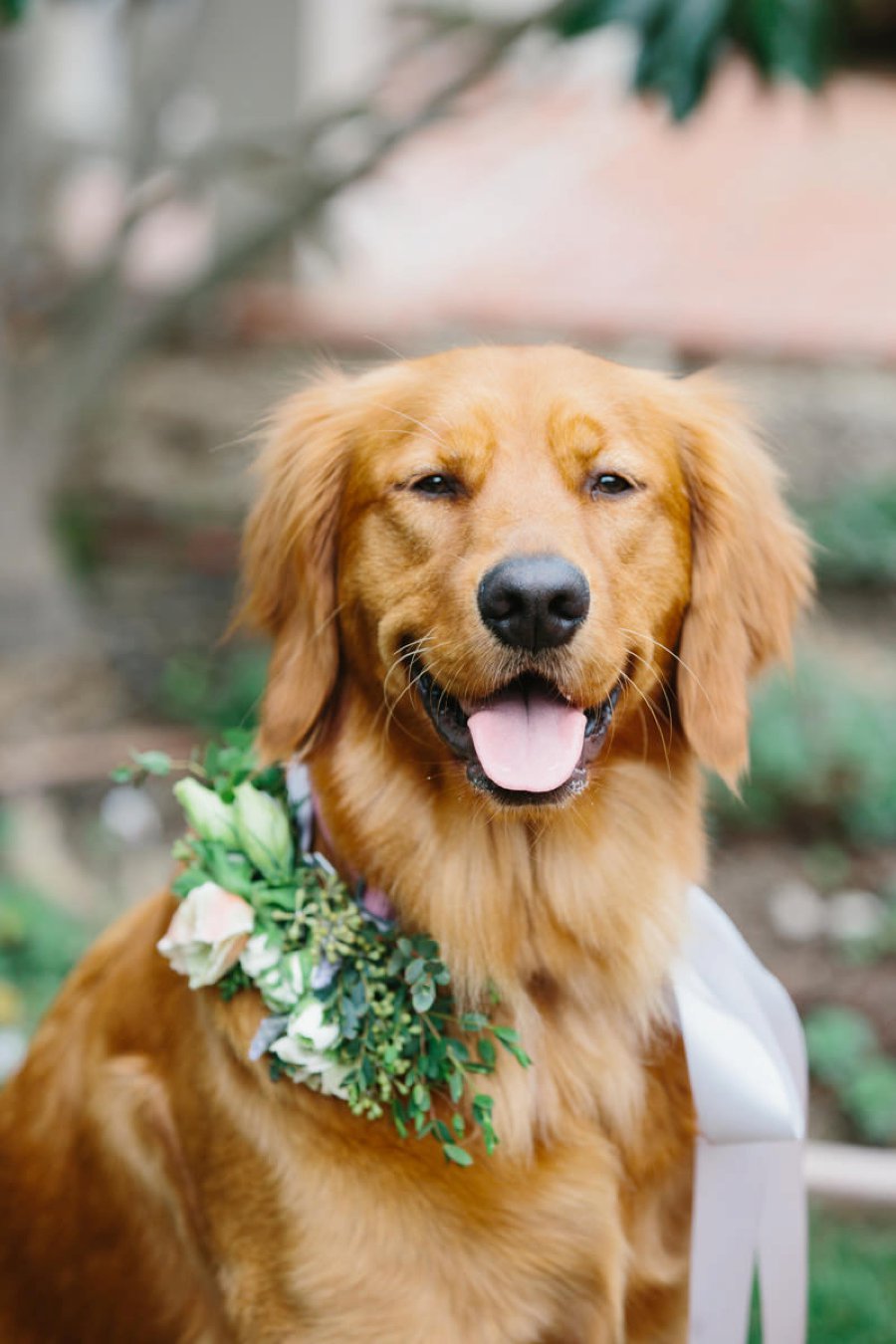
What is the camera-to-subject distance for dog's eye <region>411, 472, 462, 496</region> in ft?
7.38

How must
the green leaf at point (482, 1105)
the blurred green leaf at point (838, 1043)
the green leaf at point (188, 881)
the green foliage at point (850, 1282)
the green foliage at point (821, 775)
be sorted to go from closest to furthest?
the green leaf at point (482, 1105), the green leaf at point (188, 881), the green foliage at point (850, 1282), the blurred green leaf at point (838, 1043), the green foliage at point (821, 775)

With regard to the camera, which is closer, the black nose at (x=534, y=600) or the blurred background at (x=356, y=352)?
the black nose at (x=534, y=600)

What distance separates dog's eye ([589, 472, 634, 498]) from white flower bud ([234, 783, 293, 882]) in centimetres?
74

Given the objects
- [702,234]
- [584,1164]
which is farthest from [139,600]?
[584,1164]

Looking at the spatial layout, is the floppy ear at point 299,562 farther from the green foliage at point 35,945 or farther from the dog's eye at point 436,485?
the green foliage at point 35,945

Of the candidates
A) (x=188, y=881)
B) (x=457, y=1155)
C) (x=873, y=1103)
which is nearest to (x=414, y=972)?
(x=457, y=1155)

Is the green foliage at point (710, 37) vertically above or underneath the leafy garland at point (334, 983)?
above

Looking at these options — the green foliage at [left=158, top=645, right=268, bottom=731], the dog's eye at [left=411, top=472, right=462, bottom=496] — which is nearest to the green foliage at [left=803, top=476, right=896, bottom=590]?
the green foliage at [left=158, top=645, right=268, bottom=731]

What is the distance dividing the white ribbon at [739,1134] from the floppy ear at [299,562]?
2.52 ft

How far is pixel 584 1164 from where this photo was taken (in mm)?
2195

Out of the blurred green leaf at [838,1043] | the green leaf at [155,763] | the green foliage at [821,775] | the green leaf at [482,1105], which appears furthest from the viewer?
the green foliage at [821,775]

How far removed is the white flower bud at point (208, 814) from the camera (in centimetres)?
230

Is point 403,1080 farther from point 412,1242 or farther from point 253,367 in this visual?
point 253,367

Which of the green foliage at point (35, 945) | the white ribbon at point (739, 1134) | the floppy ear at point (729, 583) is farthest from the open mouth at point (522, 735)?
the green foliage at point (35, 945)
